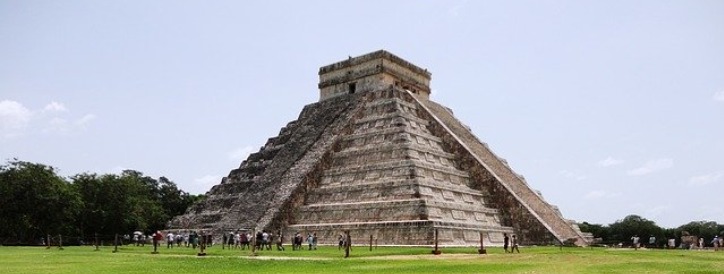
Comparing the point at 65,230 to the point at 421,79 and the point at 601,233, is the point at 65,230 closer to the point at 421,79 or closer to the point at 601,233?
the point at 421,79

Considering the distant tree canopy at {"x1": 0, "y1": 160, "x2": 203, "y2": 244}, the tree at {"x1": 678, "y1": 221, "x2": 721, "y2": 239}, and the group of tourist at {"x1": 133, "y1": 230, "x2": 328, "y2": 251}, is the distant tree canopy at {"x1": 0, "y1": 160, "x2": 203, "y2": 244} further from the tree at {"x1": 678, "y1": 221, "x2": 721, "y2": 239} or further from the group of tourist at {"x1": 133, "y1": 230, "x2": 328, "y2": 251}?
the tree at {"x1": 678, "y1": 221, "x2": 721, "y2": 239}

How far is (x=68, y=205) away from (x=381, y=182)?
19.6m

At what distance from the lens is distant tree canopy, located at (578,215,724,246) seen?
Result: 44.6 meters

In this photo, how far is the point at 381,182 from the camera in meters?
26.4

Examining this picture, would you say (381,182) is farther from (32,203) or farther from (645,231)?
(645,231)

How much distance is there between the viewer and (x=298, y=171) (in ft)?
97.5

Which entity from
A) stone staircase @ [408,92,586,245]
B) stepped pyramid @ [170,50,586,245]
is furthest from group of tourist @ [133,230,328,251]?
stone staircase @ [408,92,586,245]

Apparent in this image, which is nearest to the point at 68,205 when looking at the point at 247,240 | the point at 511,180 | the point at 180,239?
the point at 180,239

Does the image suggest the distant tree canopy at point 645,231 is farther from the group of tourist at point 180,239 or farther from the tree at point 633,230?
the group of tourist at point 180,239

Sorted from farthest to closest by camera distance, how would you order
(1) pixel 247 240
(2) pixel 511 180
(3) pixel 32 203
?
(3) pixel 32 203 < (2) pixel 511 180 < (1) pixel 247 240

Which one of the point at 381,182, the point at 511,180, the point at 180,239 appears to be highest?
the point at 511,180

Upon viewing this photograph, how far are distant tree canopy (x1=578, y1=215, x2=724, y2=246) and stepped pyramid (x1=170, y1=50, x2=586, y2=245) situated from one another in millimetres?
16762

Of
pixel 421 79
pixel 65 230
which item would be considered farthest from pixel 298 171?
pixel 65 230

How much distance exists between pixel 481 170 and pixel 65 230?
23.4 metres
